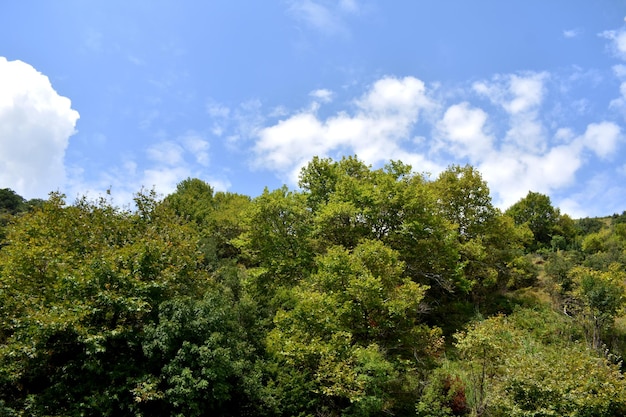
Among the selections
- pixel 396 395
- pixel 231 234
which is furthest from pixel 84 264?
pixel 231 234

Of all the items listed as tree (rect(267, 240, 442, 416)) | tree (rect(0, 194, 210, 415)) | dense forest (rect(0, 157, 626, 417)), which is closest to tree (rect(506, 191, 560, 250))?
dense forest (rect(0, 157, 626, 417))

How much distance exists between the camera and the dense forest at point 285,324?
1279 cm

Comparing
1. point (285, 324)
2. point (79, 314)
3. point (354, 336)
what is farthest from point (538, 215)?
point (79, 314)

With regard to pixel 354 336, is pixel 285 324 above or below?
above

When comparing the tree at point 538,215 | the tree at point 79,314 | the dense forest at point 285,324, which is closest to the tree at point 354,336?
the dense forest at point 285,324

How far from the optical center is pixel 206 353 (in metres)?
13.0

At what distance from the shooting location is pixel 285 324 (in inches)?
670

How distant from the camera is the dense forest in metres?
12.8

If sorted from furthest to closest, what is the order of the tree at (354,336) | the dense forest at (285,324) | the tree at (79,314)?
the tree at (354,336)
the dense forest at (285,324)
the tree at (79,314)

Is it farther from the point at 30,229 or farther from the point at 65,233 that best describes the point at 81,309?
the point at 30,229

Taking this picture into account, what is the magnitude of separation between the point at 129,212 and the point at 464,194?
22.4 meters

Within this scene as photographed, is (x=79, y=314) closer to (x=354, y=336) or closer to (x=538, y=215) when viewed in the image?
(x=354, y=336)

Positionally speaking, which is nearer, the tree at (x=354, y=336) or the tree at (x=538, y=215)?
the tree at (x=354, y=336)

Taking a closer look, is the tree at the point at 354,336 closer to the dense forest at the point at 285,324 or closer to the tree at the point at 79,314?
the dense forest at the point at 285,324
